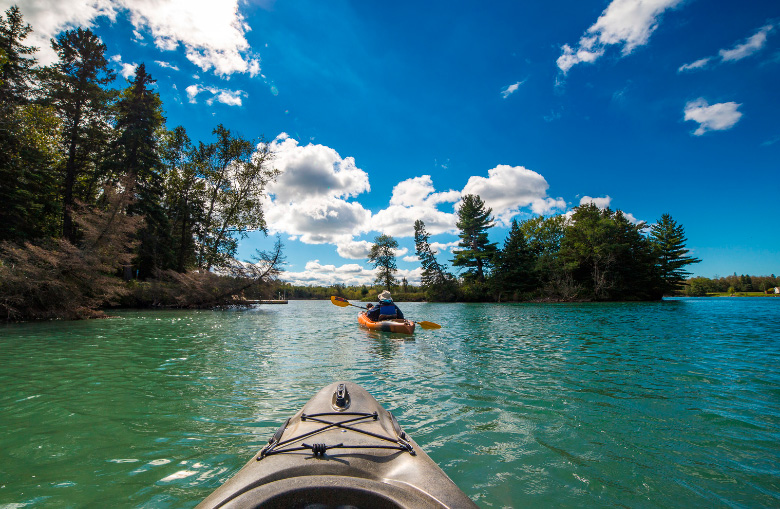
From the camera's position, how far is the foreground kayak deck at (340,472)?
1570 mm

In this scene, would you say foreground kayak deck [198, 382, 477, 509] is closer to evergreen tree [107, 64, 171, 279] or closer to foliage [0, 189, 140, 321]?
foliage [0, 189, 140, 321]

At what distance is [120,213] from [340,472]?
19096 millimetres

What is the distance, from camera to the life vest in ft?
43.4

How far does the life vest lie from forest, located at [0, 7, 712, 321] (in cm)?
1276

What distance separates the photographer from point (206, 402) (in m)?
4.81

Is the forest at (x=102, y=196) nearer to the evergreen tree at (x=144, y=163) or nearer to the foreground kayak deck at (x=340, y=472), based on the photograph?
the evergreen tree at (x=144, y=163)

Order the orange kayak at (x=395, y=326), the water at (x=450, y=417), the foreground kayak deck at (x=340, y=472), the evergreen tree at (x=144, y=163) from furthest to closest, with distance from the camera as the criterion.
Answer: the evergreen tree at (x=144, y=163) < the orange kayak at (x=395, y=326) < the water at (x=450, y=417) < the foreground kayak deck at (x=340, y=472)

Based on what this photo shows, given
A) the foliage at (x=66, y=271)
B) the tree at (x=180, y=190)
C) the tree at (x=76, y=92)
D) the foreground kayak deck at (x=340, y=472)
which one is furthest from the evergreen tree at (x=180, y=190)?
the foreground kayak deck at (x=340, y=472)

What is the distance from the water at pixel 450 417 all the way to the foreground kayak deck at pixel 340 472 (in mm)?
978

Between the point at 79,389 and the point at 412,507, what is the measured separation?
20.8 ft

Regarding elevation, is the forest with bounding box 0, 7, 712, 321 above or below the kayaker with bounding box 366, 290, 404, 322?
above

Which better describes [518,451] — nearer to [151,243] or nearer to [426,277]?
[151,243]

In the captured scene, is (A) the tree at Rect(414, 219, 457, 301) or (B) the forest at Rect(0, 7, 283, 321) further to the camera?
(A) the tree at Rect(414, 219, 457, 301)

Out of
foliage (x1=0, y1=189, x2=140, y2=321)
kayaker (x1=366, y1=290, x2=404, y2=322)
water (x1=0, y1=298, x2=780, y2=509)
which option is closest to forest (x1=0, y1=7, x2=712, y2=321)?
foliage (x1=0, y1=189, x2=140, y2=321)
